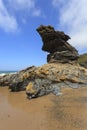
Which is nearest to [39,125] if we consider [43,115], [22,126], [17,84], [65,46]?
[22,126]

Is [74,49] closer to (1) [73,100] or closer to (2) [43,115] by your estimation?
(1) [73,100]

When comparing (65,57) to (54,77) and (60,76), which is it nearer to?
(60,76)

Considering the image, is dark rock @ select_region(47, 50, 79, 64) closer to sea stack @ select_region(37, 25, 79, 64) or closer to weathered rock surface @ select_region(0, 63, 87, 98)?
sea stack @ select_region(37, 25, 79, 64)

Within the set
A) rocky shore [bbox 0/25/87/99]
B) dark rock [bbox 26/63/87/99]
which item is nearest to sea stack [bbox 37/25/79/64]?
rocky shore [bbox 0/25/87/99]

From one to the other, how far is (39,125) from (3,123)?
63.8 inches

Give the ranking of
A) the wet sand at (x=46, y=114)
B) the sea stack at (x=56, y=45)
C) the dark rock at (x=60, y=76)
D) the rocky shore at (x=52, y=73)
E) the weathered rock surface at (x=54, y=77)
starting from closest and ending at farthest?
the wet sand at (x=46, y=114) < the rocky shore at (x=52, y=73) < the dark rock at (x=60, y=76) < the weathered rock surface at (x=54, y=77) < the sea stack at (x=56, y=45)

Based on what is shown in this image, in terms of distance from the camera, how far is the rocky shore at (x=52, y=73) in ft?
51.6

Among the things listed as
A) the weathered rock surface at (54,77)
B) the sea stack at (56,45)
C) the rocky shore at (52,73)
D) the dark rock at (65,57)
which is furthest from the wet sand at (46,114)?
the sea stack at (56,45)

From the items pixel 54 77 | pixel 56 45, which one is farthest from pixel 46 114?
pixel 56 45

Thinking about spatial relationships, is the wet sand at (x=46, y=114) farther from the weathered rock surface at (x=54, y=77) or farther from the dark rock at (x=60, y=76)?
the weathered rock surface at (x=54, y=77)

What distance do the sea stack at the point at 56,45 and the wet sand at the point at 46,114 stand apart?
1078 centimetres

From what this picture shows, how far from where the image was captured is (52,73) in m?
19.4

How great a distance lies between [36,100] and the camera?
13.5m

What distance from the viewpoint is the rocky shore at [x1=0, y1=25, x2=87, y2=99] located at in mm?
15717
